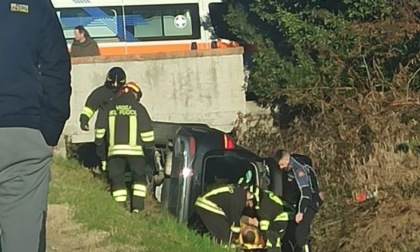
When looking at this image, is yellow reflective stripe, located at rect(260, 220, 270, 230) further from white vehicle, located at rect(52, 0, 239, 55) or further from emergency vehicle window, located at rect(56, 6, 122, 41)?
emergency vehicle window, located at rect(56, 6, 122, 41)

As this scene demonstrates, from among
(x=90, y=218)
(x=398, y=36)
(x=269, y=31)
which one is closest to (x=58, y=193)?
(x=90, y=218)

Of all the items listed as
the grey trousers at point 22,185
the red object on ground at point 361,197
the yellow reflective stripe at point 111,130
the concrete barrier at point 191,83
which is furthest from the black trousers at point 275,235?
the grey trousers at point 22,185

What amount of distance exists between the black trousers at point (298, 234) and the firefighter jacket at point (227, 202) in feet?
3.40

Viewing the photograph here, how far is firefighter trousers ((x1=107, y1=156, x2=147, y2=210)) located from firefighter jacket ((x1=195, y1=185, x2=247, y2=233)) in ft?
2.25

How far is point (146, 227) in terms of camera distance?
8.99m

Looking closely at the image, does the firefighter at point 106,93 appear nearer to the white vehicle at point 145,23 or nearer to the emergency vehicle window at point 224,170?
the emergency vehicle window at point 224,170

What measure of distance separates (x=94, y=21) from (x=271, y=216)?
11.6 metres

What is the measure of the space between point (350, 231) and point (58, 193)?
5.78 metres

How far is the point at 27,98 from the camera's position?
15.1 feet

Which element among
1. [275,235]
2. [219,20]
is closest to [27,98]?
[275,235]

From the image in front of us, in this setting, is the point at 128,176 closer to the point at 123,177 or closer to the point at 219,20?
the point at 123,177

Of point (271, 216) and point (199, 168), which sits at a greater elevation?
point (199, 168)

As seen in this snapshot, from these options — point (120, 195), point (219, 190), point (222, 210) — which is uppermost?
point (219, 190)

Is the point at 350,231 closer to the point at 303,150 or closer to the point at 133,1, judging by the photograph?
the point at 303,150
